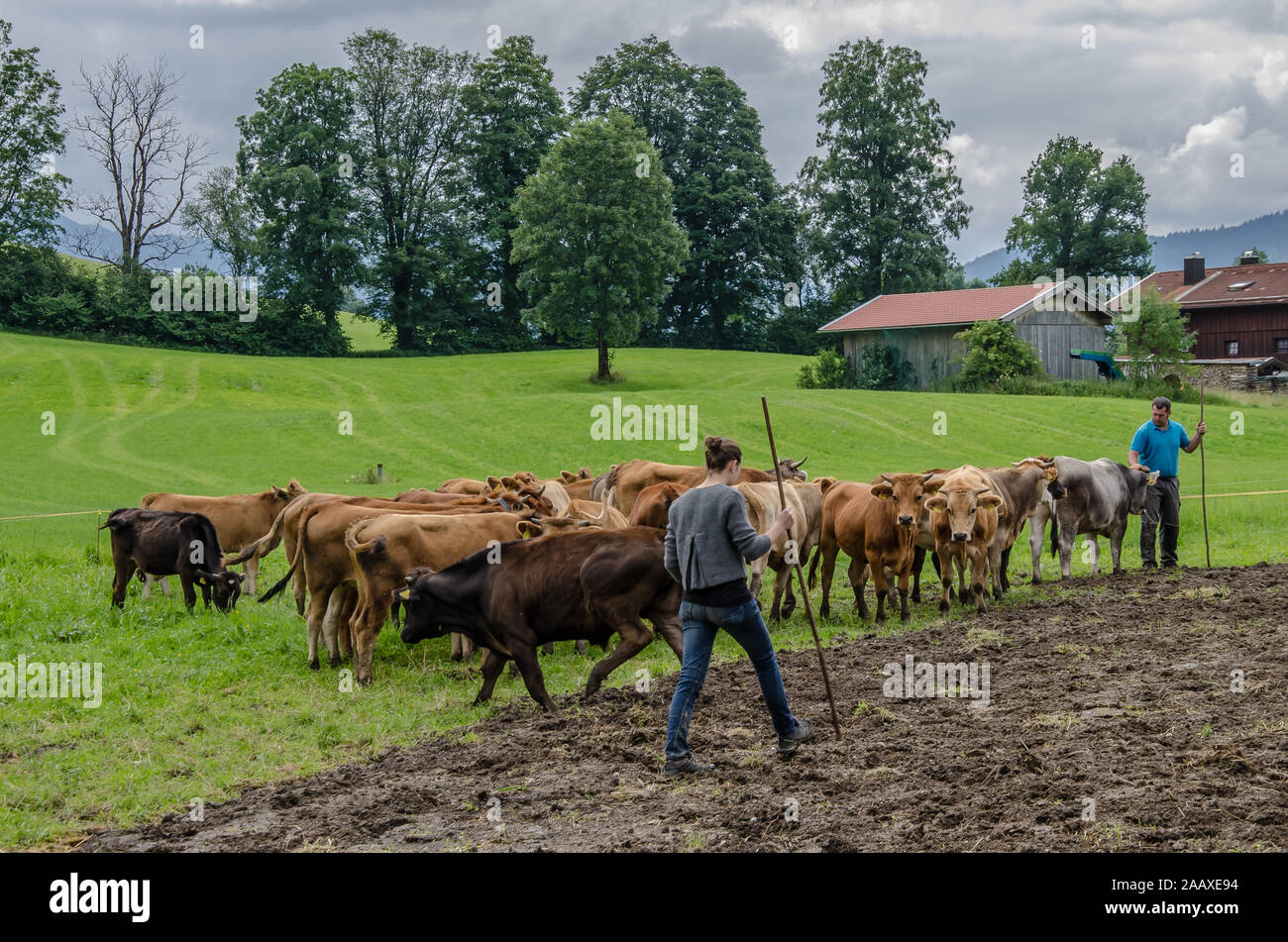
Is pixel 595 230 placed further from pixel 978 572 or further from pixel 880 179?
pixel 978 572

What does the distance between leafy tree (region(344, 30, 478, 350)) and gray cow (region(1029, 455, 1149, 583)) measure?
53621mm

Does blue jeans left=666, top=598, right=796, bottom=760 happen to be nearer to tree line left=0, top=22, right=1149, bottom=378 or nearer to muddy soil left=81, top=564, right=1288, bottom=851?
muddy soil left=81, top=564, right=1288, bottom=851

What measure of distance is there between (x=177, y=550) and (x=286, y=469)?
1672 centimetres

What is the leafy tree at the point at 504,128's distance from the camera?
64.9 meters

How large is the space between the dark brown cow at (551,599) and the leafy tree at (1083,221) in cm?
6891

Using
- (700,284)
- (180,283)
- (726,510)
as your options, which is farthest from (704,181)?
(726,510)

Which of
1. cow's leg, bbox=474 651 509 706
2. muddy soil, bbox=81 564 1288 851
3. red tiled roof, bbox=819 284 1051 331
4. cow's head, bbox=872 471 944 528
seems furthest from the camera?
red tiled roof, bbox=819 284 1051 331

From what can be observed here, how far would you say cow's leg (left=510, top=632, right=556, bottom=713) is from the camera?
9.12m

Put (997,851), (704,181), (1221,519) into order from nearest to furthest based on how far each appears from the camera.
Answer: (997,851)
(1221,519)
(704,181)

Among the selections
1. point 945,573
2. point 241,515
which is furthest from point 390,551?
point 945,573

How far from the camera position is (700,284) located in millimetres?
74562

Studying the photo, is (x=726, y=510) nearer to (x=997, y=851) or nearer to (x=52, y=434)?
(x=997, y=851)

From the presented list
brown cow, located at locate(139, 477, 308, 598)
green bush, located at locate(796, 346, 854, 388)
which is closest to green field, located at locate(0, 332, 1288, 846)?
brown cow, located at locate(139, 477, 308, 598)

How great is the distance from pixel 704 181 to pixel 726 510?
66316 millimetres
